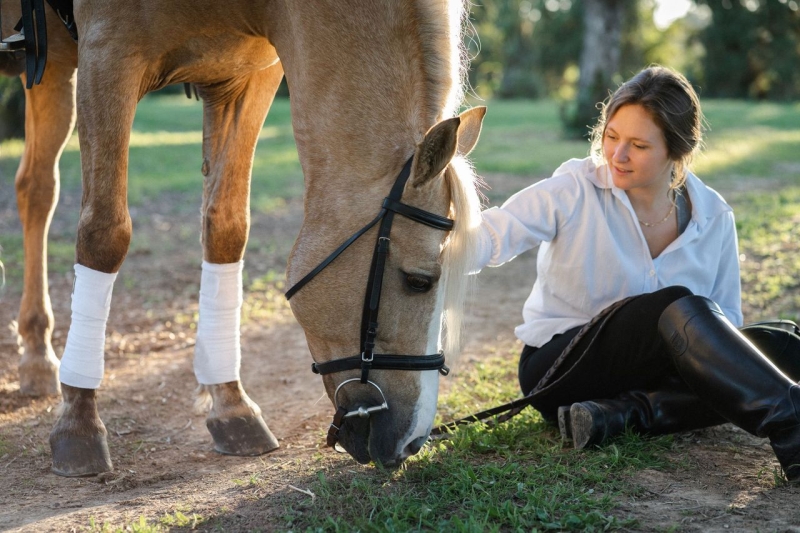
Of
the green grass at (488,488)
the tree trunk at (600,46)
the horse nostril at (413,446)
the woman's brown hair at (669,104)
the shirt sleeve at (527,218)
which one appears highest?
the tree trunk at (600,46)

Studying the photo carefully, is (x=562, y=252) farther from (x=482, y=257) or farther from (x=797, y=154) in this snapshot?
(x=797, y=154)

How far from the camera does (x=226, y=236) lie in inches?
124

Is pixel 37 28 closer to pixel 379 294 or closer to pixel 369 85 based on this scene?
pixel 369 85

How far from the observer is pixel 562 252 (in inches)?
115

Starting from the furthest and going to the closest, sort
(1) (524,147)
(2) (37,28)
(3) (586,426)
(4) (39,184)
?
(1) (524,147) → (4) (39,184) → (2) (37,28) → (3) (586,426)

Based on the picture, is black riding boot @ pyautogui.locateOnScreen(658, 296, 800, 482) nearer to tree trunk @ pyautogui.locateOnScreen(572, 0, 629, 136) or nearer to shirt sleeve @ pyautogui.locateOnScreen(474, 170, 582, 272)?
shirt sleeve @ pyautogui.locateOnScreen(474, 170, 582, 272)

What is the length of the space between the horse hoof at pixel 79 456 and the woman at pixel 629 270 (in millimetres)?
1505

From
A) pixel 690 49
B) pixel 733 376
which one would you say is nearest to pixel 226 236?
pixel 733 376

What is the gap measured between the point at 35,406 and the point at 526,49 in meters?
40.8

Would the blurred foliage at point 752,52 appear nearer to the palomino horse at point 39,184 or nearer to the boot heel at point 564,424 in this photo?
the palomino horse at point 39,184

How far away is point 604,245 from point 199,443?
5.84 ft

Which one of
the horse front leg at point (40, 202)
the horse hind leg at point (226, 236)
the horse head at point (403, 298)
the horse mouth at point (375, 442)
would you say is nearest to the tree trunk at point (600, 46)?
the horse front leg at point (40, 202)

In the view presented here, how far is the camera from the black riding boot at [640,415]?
8.80 feet

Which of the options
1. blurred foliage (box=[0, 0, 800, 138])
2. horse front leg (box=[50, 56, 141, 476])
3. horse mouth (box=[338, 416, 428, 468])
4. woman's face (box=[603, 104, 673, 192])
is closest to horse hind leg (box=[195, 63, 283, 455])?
horse front leg (box=[50, 56, 141, 476])
